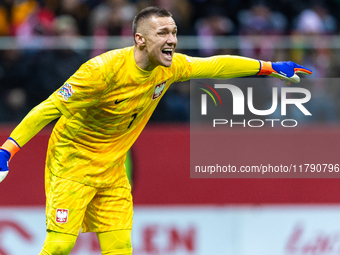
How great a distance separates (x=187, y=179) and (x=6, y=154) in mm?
3033

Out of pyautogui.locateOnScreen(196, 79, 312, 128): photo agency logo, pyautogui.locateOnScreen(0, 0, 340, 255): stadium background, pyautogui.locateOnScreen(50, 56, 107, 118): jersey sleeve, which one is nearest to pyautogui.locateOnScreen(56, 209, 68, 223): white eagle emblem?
pyautogui.locateOnScreen(50, 56, 107, 118): jersey sleeve

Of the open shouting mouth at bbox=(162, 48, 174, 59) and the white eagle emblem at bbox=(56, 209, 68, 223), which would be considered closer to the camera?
the open shouting mouth at bbox=(162, 48, 174, 59)

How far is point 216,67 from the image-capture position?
4496 millimetres

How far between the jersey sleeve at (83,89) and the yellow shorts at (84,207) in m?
0.67

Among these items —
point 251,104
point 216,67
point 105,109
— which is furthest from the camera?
point 251,104

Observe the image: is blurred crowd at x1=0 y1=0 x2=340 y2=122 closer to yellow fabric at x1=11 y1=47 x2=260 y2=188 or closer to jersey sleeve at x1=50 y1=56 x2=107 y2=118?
yellow fabric at x1=11 y1=47 x2=260 y2=188

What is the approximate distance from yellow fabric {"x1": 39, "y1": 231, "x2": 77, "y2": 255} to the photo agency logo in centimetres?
271

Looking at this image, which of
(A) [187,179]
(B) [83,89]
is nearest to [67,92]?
(B) [83,89]

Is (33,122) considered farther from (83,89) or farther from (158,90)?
(158,90)

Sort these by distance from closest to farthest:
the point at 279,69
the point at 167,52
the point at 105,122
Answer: the point at 167,52 < the point at 105,122 < the point at 279,69

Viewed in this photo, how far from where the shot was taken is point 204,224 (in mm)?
6531

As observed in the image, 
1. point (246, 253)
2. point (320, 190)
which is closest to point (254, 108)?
point (320, 190)

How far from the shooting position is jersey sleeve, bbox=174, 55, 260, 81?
14.7 feet

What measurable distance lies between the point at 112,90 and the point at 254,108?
9.37ft
